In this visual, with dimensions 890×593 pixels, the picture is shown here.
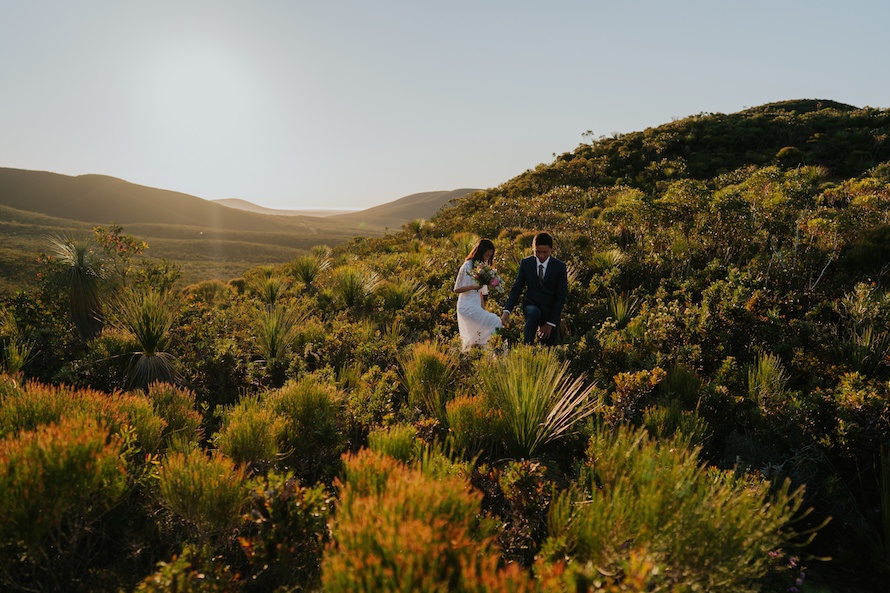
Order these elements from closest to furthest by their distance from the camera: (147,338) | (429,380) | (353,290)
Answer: (429,380) < (147,338) < (353,290)

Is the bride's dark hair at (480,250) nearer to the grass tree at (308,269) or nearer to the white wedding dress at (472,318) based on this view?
the white wedding dress at (472,318)

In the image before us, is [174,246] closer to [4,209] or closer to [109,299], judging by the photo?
[4,209]

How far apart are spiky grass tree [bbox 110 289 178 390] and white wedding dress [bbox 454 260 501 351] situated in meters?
3.98

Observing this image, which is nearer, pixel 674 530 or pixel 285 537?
pixel 674 530

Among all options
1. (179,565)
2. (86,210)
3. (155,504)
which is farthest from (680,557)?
(86,210)

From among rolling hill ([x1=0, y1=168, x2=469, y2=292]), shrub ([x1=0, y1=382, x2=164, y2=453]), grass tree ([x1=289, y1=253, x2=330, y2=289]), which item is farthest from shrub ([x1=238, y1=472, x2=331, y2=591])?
rolling hill ([x1=0, y1=168, x2=469, y2=292])

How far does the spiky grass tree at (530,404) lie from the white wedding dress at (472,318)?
1.77m

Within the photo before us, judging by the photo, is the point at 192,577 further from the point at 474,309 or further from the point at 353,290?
the point at 353,290

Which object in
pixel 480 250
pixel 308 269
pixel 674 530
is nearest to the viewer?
pixel 674 530

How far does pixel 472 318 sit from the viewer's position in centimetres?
632

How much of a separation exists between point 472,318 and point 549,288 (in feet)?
3.93

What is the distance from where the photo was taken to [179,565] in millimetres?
2088

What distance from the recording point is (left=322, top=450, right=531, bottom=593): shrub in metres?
1.65

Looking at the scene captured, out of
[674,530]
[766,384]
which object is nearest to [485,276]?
[766,384]
